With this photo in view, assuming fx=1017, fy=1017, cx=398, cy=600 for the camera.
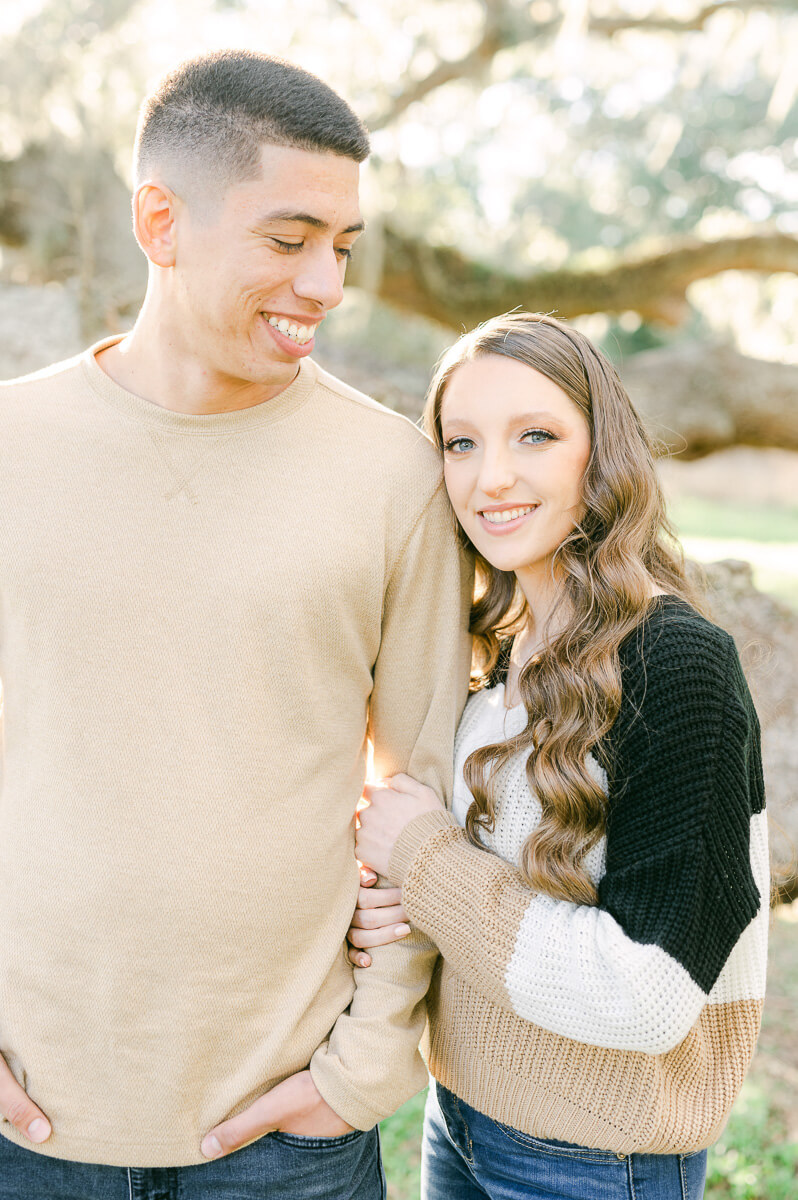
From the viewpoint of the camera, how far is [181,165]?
1.80 meters

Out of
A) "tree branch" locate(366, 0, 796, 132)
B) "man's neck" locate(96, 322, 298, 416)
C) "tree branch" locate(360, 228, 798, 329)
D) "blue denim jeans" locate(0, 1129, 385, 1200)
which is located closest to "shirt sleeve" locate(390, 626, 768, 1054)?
"blue denim jeans" locate(0, 1129, 385, 1200)

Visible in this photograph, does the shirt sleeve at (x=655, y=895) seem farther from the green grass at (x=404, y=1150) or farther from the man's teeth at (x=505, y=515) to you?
the green grass at (x=404, y=1150)

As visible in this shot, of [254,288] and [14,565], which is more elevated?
[254,288]

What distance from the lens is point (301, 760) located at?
179 centimetres

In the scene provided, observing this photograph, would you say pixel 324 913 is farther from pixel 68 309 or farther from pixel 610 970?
pixel 68 309

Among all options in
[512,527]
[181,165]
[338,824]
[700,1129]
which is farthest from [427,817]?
[181,165]

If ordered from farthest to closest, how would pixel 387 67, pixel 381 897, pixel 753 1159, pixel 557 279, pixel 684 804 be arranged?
pixel 557 279
pixel 387 67
pixel 753 1159
pixel 381 897
pixel 684 804

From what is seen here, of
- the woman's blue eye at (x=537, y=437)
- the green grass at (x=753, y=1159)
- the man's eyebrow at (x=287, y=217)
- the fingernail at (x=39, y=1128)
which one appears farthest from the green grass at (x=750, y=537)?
the fingernail at (x=39, y=1128)

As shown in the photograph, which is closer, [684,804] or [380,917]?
[684,804]

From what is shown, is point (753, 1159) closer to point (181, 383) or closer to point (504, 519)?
point (504, 519)

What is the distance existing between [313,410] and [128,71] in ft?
16.5

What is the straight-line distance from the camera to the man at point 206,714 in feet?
5.61

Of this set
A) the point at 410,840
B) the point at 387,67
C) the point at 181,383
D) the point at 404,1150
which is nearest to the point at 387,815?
the point at 410,840

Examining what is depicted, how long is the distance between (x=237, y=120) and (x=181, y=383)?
0.46m
